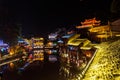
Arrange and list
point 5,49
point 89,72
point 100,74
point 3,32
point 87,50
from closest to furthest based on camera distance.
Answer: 1. point 100,74
2. point 89,72
3. point 87,50
4. point 3,32
5. point 5,49

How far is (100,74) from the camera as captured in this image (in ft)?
16.7

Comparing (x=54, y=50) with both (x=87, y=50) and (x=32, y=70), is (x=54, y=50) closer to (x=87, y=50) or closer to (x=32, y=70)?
(x=32, y=70)

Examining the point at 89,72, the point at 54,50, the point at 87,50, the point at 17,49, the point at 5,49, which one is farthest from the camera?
the point at 54,50

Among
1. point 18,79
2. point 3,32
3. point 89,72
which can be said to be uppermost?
point 3,32

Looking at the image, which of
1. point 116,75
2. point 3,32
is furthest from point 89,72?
point 3,32

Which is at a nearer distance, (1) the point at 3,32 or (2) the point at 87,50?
(2) the point at 87,50

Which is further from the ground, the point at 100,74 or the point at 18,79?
the point at 100,74

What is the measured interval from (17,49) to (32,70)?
15.5 m

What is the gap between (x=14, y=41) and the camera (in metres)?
50.9

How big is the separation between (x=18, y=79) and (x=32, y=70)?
7718 millimetres

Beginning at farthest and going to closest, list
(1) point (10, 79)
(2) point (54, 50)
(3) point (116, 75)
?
(2) point (54, 50) < (1) point (10, 79) < (3) point (116, 75)

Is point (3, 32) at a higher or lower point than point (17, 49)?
higher

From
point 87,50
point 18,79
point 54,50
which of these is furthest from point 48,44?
point 87,50

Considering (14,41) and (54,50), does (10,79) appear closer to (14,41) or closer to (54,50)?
(14,41)
